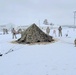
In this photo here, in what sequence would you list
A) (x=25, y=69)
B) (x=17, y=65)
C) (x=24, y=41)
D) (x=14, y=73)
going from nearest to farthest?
(x=14, y=73)
(x=25, y=69)
(x=17, y=65)
(x=24, y=41)

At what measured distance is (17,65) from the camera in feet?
34.7

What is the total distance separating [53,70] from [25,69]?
1.34 m

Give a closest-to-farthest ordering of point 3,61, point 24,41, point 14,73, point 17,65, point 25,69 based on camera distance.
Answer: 1. point 14,73
2. point 25,69
3. point 17,65
4. point 3,61
5. point 24,41

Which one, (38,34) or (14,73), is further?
(38,34)

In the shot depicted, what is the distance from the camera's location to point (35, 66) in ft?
33.9

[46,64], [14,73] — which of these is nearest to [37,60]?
[46,64]

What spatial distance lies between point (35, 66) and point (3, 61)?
217 centimetres

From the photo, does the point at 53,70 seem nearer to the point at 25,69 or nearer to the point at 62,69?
the point at 62,69

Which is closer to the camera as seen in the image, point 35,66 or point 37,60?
point 35,66

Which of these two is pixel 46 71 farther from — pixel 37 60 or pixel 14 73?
pixel 37 60

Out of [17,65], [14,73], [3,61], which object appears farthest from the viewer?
[3,61]

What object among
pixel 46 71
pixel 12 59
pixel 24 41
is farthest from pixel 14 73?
pixel 24 41

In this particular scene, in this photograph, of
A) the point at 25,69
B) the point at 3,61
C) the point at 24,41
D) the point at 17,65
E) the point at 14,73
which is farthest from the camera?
the point at 24,41

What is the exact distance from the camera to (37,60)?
460 inches
